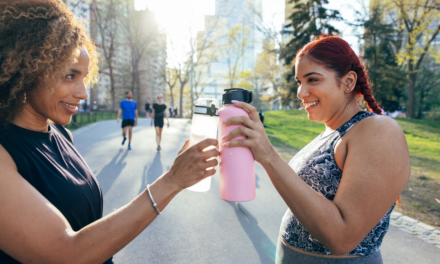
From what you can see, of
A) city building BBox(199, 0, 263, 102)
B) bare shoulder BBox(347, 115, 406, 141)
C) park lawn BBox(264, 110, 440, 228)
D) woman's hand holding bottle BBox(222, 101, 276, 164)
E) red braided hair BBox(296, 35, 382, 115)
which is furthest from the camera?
city building BBox(199, 0, 263, 102)

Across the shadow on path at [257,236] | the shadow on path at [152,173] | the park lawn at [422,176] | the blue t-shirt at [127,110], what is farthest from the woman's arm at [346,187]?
the blue t-shirt at [127,110]

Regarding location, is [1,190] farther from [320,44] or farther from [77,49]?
[320,44]

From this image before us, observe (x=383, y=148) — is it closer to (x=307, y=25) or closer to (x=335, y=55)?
(x=335, y=55)

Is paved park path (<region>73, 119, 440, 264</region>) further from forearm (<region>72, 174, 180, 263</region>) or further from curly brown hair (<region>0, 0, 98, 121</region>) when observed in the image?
curly brown hair (<region>0, 0, 98, 121</region>)

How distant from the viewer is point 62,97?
1.27 metres

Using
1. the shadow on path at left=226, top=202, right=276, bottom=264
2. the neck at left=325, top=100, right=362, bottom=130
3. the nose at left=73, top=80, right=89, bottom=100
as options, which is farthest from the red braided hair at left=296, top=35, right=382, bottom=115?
the shadow on path at left=226, top=202, right=276, bottom=264

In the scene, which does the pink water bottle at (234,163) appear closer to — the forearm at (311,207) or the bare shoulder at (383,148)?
the forearm at (311,207)

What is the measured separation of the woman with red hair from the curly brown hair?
0.89m

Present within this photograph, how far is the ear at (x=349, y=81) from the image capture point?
148 cm

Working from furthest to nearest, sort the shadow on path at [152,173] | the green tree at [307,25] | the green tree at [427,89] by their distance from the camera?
the green tree at [427,89]
the green tree at [307,25]
the shadow on path at [152,173]

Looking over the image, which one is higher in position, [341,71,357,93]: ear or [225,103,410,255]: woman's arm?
[341,71,357,93]: ear

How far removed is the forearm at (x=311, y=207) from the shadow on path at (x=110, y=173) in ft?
16.0

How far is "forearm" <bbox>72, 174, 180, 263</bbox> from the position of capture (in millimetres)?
969

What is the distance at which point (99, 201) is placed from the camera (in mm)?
1477
